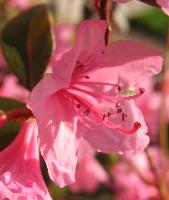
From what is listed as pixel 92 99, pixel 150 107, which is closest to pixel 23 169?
pixel 92 99

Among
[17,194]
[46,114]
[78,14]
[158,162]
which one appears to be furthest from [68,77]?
[78,14]

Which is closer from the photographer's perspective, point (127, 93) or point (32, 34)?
point (127, 93)

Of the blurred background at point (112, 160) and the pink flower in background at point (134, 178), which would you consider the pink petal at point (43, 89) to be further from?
the pink flower in background at point (134, 178)

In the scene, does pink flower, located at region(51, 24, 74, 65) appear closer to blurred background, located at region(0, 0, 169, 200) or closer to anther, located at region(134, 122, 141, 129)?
blurred background, located at region(0, 0, 169, 200)

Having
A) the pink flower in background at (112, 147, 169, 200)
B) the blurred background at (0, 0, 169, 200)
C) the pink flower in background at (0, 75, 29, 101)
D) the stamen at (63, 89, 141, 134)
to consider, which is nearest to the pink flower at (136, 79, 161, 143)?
the blurred background at (0, 0, 169, 200)

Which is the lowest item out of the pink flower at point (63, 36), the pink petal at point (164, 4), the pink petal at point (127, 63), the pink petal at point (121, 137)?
the pink flower at point (63, 36)

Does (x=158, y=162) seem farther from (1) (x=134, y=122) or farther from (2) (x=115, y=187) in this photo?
(1) (x=134, y=122)

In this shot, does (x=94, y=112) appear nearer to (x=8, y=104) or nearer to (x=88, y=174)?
(x=8, y=104)

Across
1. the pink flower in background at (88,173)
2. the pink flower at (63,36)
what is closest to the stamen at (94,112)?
the pink flower at (63,36)
